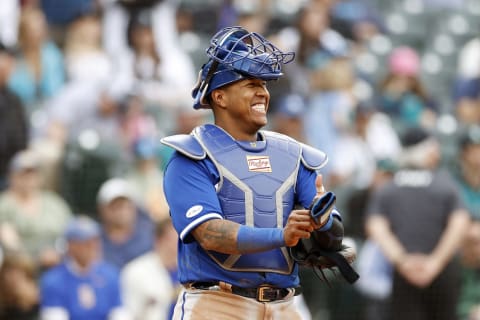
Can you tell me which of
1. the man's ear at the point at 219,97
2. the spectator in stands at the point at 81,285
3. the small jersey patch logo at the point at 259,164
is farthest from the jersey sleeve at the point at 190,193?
the spectator in stands at the point at 81,285

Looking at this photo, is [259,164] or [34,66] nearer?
[259,164]

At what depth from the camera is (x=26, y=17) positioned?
28.7ft

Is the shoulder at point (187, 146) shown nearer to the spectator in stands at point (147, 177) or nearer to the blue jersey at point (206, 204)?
the blue jersey at point (206, 204)

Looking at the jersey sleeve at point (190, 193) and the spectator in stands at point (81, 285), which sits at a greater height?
the jersey sleeve at point (190, 193)

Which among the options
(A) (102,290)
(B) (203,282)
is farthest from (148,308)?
(B) (203,282)

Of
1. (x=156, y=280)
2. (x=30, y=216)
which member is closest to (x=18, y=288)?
(x=30, y=216)

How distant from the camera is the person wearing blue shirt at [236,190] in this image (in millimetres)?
4027

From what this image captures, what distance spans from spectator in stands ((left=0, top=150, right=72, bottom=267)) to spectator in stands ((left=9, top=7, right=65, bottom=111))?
3.01 feet

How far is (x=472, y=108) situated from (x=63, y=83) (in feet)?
12.3

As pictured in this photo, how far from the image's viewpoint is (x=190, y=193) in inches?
157

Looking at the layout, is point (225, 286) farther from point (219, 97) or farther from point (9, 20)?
point (9, 20)

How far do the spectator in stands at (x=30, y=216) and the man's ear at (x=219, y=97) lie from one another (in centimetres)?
361

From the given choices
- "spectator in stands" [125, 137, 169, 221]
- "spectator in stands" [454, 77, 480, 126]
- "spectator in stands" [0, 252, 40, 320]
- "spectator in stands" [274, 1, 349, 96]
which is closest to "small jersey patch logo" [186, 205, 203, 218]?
"spectator in stands" [0, 252, 40, 320]

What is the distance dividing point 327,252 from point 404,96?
6.29 metres
